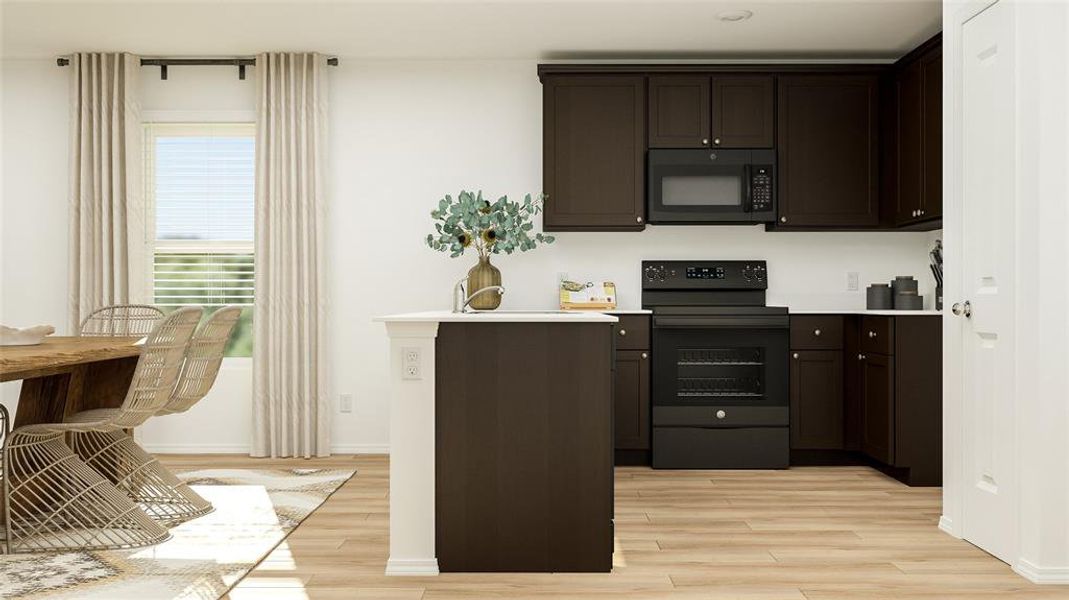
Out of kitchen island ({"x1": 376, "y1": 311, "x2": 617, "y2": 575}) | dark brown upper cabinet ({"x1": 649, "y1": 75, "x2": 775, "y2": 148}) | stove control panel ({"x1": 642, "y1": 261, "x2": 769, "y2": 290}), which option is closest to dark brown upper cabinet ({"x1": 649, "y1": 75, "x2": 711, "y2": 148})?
dark brown upper cabinet ({"x1": 649, "y1": 75, "x2": 775, "y2": 148})

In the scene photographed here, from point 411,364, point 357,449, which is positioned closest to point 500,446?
point 411,364

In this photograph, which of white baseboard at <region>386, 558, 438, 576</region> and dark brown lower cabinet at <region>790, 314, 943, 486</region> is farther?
dark brown lower cabinet at <region>790, 314, 943, 486</region>

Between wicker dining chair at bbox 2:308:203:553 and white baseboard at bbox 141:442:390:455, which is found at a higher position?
wicker dining chair at bbox 2:308:203:553

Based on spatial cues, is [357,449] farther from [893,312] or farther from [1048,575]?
[1048,575]

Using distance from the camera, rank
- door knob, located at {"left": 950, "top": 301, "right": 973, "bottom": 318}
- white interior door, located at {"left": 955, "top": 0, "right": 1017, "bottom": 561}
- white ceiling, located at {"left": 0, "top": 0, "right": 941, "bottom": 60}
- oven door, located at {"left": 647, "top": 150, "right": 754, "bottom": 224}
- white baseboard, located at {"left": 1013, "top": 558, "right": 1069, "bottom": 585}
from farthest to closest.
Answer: oven door, located at {"left": 647, "top": 150, "right": 754, "bottom": 224} → white ceiling, located at {"left": 0, "top": 0, "right": 941, "bottom": 60} → door knob, located at {"left": 950, "top": 301, "right": 973, "bottom": 318} → white interior door, located at {"left": 955, "top": 0, "right": 1017, "bottom": 561} → white baseboard, located at {"left": 1013, "top": 558, "right": 1069, "bottom": 585}

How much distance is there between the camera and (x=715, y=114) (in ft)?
16.7

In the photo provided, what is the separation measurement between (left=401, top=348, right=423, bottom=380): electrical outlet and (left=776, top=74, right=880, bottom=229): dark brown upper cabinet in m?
2.98

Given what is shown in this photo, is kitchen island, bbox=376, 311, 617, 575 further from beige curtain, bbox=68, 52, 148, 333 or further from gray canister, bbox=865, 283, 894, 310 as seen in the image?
beige curtain, bbox=68, 52, 148, 333

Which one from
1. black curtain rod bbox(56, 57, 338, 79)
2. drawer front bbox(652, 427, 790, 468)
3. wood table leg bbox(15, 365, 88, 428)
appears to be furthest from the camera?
black curtain rod bbox(56, 57, 338, 79)

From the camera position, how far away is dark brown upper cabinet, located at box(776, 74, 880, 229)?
5.07m

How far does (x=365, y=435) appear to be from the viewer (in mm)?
5406

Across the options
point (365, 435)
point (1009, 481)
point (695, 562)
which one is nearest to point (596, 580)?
point (695, 562)

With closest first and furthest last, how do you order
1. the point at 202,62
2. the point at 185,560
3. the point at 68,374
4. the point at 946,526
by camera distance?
the point at 185,560
the point at 946,526
the point at 68,374
the point at 202,62

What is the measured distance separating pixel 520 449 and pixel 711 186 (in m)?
2.75
